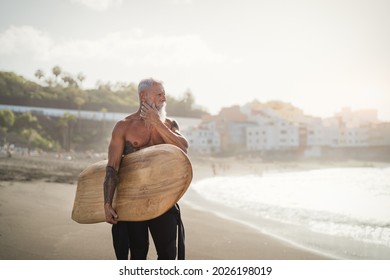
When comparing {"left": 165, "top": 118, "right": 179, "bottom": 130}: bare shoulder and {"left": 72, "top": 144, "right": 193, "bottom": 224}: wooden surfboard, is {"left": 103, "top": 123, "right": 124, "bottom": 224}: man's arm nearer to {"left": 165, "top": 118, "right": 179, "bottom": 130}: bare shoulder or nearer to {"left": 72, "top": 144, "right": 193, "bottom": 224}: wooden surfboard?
{"left": 72, "top": 144, "right": 193, "bottom": 224}: wooden surfboard

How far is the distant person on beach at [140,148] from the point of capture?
55.1 inches

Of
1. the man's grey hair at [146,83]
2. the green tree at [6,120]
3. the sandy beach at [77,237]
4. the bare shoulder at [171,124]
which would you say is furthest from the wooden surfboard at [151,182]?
the green tree at [6,120]

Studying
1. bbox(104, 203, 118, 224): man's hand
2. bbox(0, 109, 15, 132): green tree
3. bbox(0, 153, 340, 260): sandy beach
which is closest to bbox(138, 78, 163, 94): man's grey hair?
bbox(104, 203, 118, 224): man's hand

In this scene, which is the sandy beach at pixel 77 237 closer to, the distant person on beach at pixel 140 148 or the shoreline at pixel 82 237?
the shoreline at pixel 82 237

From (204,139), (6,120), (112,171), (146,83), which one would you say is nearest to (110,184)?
(112,171)

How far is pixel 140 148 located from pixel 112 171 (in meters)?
0.18

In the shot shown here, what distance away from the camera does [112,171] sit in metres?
1.41

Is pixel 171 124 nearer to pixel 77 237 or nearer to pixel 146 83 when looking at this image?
pixel 146 83

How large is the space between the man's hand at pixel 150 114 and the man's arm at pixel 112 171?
134 millimetres

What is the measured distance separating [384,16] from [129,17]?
11.7 ft

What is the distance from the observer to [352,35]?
15.8ft

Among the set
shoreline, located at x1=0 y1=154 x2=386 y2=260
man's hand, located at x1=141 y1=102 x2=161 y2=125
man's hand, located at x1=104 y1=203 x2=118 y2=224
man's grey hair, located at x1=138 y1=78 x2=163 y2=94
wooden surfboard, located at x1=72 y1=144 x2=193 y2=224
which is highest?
man's grey hair, located at x1=138 y1=78 x2=163 y2=94

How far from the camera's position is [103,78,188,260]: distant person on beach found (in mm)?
1398

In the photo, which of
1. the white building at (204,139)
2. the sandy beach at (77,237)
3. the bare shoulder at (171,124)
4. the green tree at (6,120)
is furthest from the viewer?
the white building at (204,139)
